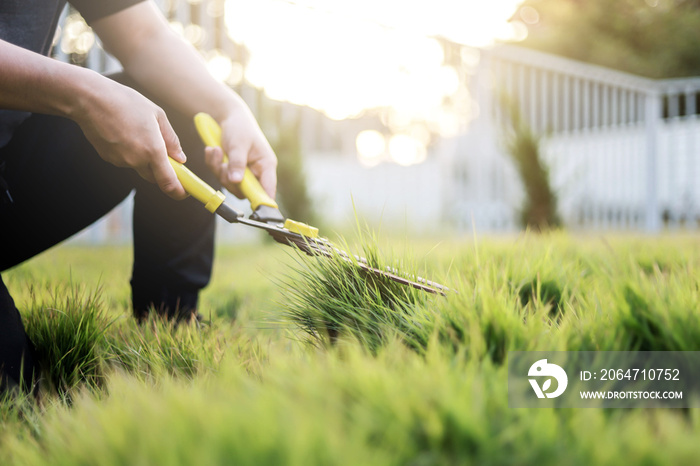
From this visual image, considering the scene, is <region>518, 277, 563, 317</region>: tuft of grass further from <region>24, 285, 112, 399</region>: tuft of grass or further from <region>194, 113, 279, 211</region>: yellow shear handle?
<region>24, 285, 112, 399</region>: tuft of grass

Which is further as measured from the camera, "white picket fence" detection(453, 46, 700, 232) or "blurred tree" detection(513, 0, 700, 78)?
"blurred tree" detection(513, 0, 700, 78)

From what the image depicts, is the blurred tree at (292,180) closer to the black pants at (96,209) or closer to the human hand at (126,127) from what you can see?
the black pants at (96,209)

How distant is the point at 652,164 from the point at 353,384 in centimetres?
714

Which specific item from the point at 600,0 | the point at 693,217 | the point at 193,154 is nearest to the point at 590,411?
the point at 193,154

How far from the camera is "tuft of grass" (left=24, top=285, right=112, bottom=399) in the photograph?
2.99 feet

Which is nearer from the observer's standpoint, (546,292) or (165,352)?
(165,352)

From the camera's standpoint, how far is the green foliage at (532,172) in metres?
4.97

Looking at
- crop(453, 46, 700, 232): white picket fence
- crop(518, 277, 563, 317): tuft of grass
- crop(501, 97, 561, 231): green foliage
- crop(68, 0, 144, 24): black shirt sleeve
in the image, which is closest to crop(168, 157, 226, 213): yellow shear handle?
crop(68, 0, 144, 24): black shirt sleeve

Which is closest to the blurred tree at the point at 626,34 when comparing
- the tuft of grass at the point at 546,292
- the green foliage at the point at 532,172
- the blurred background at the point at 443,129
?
the blurred background at the point at 443,129

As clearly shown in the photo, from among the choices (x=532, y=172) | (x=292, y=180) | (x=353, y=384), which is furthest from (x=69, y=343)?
(x=532, y=172)

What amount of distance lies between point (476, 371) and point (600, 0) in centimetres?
1454

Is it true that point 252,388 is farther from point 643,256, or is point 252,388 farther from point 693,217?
point 693,217

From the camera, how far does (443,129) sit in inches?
232

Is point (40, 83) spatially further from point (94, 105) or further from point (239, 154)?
point (239, 154)
